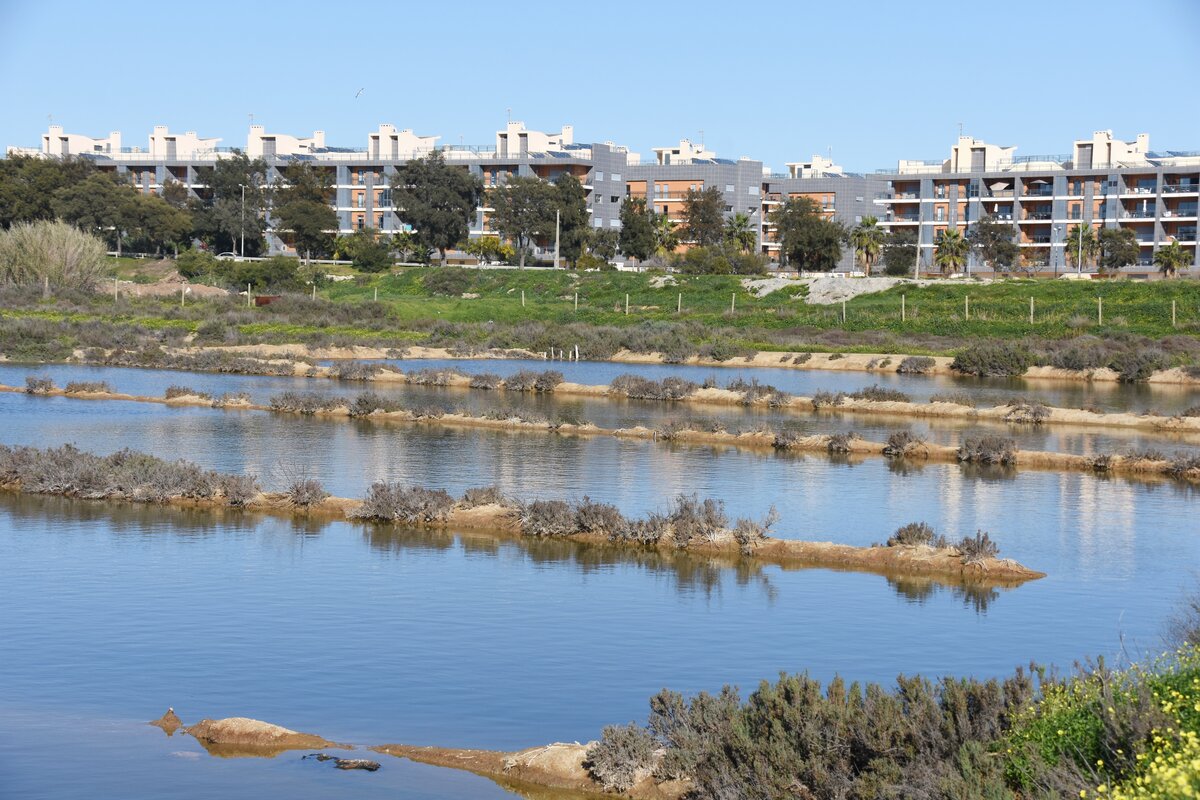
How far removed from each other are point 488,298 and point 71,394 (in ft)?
170

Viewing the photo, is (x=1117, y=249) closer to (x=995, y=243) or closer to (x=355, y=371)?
(x=995, y=243)

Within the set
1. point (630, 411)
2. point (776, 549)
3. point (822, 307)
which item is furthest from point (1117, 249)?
point (776, 549)

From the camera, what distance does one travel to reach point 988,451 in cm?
3619

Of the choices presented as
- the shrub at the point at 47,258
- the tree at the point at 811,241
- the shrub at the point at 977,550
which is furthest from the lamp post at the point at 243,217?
the shrub at the point at 977,550

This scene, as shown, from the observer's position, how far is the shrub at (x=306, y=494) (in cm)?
2714

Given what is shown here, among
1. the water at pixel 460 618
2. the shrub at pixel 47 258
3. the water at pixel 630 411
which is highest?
the shrub at pixel 47 258

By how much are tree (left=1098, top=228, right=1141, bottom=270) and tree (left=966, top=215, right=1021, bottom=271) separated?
715cm

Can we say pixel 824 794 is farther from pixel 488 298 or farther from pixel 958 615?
pixel 488 298

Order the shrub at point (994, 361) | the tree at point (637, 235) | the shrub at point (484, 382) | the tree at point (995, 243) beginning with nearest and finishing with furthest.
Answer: the shrub at point (484, 382), the shrub at point (994, 361), the tree at point (995, 243), the tree at point (637, 235)

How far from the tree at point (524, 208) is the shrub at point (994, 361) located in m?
60.4

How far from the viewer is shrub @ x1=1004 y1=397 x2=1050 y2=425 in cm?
4550

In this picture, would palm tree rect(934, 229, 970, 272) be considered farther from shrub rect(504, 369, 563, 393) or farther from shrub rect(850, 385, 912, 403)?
shrub rect(504, 369, 563, 393)

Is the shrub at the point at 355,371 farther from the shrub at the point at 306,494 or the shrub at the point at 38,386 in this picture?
the shrub at the point at 306,494

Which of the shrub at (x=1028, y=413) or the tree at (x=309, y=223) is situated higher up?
the tree at (x=309, y=223)
